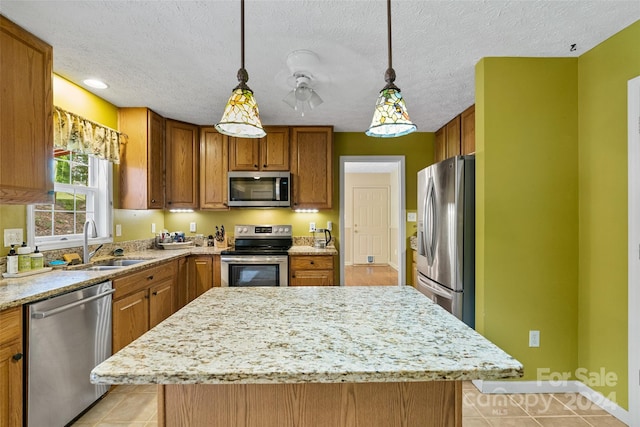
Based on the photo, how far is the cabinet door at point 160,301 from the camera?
2.63 meters

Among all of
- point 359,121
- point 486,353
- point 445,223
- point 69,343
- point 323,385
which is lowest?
point 69,343

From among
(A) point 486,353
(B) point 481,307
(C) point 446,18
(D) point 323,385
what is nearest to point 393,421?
(D) point 323,385

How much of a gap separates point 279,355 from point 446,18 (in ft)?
6.09

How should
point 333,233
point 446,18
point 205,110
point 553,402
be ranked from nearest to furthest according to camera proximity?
1. point 446,18
2. point 553,402
3. point 205,110
4. point 333,233

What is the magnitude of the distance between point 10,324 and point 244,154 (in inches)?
99.6

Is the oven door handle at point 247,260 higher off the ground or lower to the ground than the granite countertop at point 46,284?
lower

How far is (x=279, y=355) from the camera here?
0.85 meters

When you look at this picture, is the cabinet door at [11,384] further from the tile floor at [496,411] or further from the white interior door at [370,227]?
the white interior door at [370,227]

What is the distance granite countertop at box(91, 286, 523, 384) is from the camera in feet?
2.52

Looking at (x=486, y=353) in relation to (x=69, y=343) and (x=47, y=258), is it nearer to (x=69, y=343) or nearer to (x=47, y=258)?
(x=69, y=343)

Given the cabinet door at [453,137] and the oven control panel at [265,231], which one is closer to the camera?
the cabinet door at [453,137]

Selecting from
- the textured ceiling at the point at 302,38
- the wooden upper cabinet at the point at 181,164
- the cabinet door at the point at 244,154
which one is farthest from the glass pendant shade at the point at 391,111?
the wooden upper cabinet at the point at 181,164

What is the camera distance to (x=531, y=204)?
7.07 ft

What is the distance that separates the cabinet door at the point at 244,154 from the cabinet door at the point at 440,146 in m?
2.15
